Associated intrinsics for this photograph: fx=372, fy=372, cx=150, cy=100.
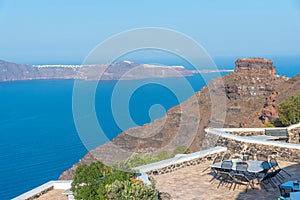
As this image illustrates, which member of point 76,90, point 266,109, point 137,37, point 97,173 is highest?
point 266,109

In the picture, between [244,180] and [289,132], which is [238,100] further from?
[244,180]

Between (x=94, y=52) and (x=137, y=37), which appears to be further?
(x=137, y=37)

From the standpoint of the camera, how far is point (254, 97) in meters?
52.8

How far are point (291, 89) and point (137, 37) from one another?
122ft

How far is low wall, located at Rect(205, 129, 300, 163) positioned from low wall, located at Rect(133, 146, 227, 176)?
32 cm

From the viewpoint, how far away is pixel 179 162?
29.5 feet

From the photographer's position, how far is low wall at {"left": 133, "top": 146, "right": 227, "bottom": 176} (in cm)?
855

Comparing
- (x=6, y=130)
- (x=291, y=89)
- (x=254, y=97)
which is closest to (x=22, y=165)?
(x=6, y=130)

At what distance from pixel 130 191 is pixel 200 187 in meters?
2.23

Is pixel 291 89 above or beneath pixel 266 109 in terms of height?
above

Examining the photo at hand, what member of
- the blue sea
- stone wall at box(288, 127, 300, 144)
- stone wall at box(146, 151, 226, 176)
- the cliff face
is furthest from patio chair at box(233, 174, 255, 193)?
the cliff face

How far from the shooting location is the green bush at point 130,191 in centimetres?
560

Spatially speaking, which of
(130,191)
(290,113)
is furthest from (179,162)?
(290,113)

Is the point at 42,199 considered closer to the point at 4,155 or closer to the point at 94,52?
the point at 94,52
